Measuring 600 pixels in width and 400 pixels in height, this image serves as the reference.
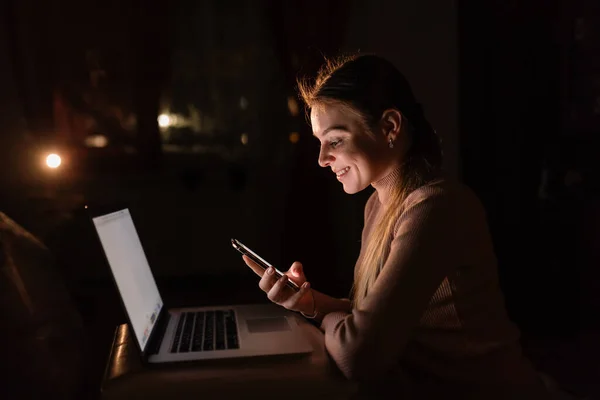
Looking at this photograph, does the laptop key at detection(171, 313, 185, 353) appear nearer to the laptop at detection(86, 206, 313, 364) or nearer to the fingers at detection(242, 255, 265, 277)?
the laptop at detection(86, 206, 313, 364)

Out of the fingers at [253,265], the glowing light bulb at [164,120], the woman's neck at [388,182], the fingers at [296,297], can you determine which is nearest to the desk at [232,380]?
the fingers at [296,297]

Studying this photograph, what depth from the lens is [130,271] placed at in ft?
3.66

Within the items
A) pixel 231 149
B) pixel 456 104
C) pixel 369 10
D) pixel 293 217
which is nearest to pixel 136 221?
pixel 231 149

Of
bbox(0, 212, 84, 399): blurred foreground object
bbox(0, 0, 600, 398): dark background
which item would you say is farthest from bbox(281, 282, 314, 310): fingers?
bbox(0, 0, 600, 398): dark background

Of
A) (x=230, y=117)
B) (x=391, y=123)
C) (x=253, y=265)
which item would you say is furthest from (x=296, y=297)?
(x=230, y=117)

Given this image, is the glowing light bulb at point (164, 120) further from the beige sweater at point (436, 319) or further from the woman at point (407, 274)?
the beige sweater at point (436, 319)

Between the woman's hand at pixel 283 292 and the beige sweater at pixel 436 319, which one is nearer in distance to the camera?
the beige sweater at pixel 436 319

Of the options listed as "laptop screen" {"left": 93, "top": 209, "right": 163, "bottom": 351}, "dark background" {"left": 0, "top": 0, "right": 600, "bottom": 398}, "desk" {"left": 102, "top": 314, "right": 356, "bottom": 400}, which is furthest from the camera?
"dark background" {"left": 0, "top": 0, "right": 600, "bottom": 398}

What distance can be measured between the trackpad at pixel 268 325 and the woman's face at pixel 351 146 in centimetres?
33

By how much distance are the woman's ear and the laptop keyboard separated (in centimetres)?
50

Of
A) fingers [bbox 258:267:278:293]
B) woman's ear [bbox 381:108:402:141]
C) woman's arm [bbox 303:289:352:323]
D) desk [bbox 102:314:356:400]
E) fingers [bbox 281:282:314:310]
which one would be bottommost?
woman's arm [bbox 303:289:352:323]

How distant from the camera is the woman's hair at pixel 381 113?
3.53 ft

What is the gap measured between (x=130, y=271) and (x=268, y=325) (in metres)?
0.30

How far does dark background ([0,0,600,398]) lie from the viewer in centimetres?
152
